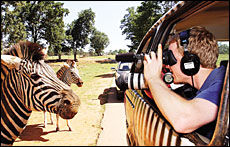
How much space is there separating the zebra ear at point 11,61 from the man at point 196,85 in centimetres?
181

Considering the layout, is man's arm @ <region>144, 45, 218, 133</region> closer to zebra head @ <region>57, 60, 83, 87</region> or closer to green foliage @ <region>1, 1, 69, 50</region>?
zebra head @ <region>57, 60, 83, 87</region>

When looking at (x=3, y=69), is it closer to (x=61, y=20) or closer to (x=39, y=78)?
(x=39, y=78)

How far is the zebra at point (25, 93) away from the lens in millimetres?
2570

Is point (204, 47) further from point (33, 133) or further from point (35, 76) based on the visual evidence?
point (33, 133)

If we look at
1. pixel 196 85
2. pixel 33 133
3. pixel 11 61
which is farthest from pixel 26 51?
pixel 33 133

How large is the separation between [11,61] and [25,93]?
1.52ft

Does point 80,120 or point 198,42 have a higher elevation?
point 198,42

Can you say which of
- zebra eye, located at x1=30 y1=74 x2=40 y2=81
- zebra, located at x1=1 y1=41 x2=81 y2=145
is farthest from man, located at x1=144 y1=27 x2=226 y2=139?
zebra eye, located at x1=30 y1=74 x2=40 y2=81

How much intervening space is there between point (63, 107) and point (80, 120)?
4288mm

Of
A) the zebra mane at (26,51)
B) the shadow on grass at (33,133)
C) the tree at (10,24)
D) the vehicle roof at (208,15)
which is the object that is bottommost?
the shadow on grass at (33,133)

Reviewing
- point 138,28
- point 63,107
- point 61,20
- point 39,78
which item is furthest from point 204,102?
point 61,20

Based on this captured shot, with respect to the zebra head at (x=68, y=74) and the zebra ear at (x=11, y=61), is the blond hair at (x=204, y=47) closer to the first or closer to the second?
the zebra ear at (x=11, y=61)

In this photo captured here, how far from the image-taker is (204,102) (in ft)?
3.90

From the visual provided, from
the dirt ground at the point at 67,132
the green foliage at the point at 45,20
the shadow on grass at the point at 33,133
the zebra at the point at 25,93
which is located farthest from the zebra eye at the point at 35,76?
the green foliage at the point at 45,20
